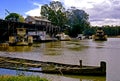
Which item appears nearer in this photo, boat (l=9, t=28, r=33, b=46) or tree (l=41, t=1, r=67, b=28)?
boat (l=9, t=28, r=33, b=46)

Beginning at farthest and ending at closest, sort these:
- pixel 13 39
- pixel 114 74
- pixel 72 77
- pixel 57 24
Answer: pixel 57 24, pixel 13 39, pixel 114 74, pixel 72 77

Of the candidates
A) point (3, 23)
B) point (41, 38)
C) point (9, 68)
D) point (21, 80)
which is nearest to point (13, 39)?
point (3, 23)

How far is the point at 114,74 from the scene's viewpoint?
32.1 meters

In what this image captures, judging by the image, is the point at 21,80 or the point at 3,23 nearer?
the point at 21,80

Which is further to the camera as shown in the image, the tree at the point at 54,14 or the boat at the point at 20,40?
the tree at the point at 54,14

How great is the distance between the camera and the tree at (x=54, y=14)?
599ft

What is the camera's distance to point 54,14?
599 feet

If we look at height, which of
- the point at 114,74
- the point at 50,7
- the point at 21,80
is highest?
the point at 50,7

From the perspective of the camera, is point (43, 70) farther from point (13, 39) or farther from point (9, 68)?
point (13, 39)

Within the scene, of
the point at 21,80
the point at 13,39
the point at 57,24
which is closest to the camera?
the point at 21,80

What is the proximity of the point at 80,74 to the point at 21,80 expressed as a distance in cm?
1506

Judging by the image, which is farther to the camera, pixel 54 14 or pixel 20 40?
pixel 54 14

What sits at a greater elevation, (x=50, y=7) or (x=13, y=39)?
(x=50, y=7)

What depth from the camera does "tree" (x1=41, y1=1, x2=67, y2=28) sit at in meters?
182
